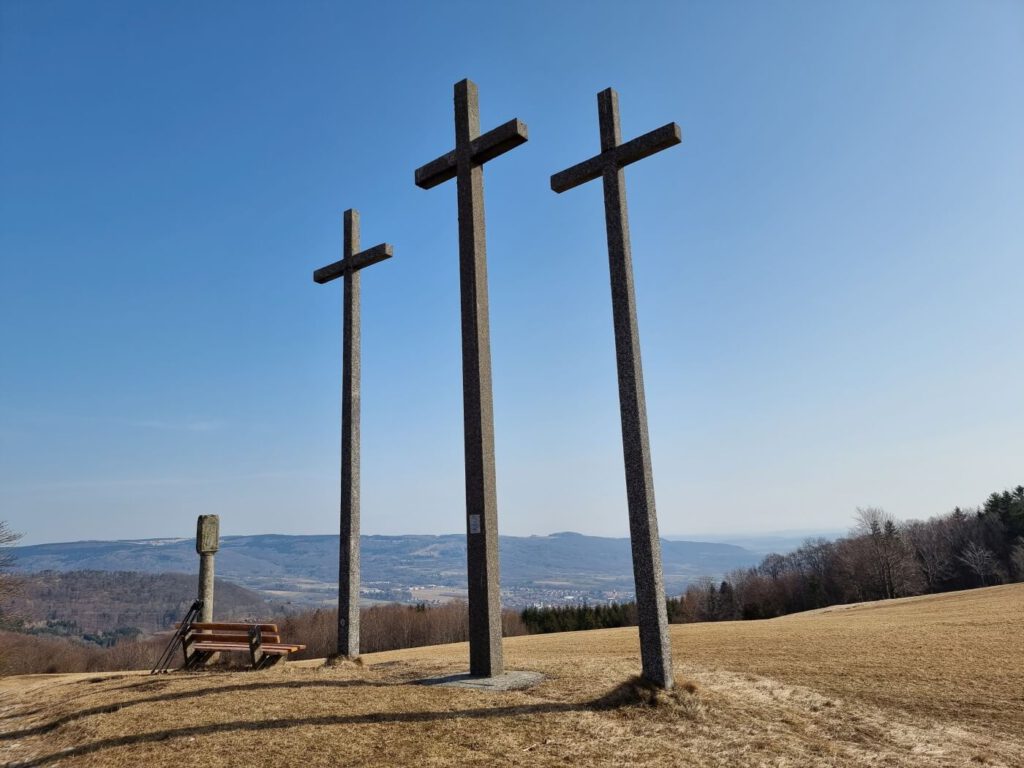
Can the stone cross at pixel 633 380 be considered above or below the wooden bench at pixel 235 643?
above

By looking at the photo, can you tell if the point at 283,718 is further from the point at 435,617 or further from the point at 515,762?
the point at 435,617

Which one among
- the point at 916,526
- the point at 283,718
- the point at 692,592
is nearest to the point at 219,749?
the point at 283,718

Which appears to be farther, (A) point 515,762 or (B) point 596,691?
(B) point 596,691

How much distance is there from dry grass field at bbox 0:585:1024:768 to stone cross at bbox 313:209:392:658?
107 cm

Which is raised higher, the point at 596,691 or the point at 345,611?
the point at 345,611

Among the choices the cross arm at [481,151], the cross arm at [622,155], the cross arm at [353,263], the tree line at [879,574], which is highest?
the cross arm at [481,151]

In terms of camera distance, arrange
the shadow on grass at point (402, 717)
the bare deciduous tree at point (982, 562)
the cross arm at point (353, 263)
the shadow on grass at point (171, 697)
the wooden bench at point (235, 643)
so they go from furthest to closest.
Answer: the bare deciduous tree at point (982, 562) → the cross arm at point (353, 263) → the wooden bench at point (235, 643) → the shadow on grass at point (171, 697) → the shadow on grass at point (402, 717)

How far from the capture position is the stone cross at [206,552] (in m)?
14.4

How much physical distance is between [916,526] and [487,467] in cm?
10413

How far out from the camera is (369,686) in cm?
886

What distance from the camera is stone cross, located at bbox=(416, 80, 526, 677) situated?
9156 mm

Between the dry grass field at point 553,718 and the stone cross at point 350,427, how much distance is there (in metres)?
1.07

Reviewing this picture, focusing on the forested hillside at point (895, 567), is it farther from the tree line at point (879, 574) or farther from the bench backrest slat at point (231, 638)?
the bench backrest slat at point (231, 638)

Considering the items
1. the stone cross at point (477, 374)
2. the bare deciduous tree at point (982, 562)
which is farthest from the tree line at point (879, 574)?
the stone cross at point (477, 374)
